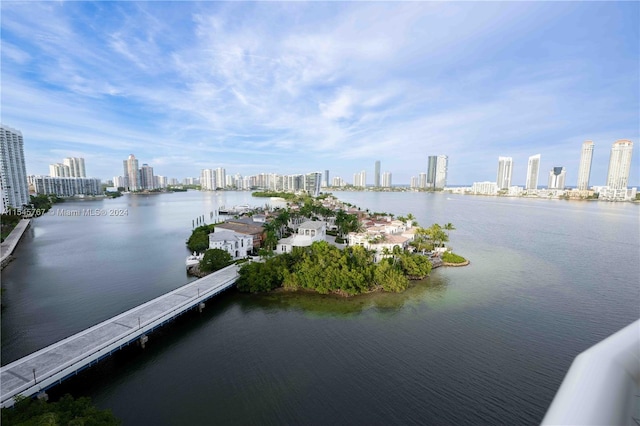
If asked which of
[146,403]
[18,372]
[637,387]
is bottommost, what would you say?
[146,403]

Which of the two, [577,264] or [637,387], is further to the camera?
[577,264]

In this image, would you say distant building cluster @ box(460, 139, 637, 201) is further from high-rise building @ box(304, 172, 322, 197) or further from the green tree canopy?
the green tree canopy

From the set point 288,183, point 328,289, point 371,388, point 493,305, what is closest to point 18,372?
point 371,388

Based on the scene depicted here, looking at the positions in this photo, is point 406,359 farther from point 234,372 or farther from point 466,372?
point 234,372

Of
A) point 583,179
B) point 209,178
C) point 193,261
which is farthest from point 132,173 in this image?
point 583,179

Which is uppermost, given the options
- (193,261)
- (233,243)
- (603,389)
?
(603,389)

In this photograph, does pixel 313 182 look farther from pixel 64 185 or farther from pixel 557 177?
pixel 557 177

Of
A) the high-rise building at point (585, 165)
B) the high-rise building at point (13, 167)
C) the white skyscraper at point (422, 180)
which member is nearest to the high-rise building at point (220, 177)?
the high-rise building at point (13, 167)
